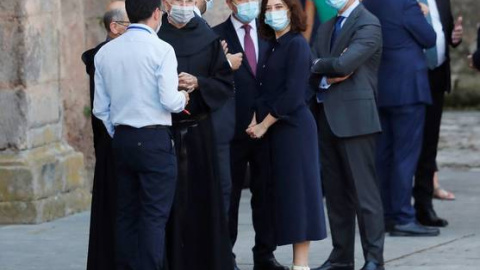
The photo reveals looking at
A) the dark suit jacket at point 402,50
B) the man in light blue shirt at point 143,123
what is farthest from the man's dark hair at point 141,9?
the dark suit jacket at point 402,50

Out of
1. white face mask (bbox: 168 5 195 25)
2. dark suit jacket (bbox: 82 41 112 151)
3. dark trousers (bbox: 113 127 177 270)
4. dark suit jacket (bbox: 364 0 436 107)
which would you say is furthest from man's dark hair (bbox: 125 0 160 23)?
dark suit jacket (bbox: 364 0 436 107)

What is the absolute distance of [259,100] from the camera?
831 centimetres

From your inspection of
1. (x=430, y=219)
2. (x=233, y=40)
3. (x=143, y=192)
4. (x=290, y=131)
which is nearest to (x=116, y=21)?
(x=233, y=40)

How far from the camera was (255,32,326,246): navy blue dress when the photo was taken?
817cm

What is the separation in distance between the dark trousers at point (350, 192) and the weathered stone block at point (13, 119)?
8.01 ft

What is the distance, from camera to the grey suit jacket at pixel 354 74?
8.30 m

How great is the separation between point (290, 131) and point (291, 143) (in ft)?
0.21

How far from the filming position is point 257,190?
8508 millimetres

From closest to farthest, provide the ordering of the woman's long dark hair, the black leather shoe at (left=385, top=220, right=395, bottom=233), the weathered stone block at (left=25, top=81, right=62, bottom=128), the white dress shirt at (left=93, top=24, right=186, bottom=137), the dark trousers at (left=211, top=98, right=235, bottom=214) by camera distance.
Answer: the white dress shirt at (left=93, top=24, right=186, bottom=137) → the dark trousers at (left=211, top=98, right=235, bottom=214) → the woman's long dark hair → the black leather shoe at (left=385, top=220, right=395, bottom=233) → the weathered stone block at (left=25, top=81, right=62, bottom=128)

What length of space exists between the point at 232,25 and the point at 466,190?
11.7 feet

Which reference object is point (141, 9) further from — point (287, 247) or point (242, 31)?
point (287, 247)

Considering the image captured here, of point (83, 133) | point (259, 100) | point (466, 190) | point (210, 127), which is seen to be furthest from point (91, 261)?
point (466, 190)

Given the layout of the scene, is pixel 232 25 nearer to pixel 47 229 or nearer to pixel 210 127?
pixel 210 127

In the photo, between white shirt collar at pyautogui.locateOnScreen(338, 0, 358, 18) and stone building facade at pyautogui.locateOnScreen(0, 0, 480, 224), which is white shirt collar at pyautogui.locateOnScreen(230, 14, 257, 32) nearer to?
white shirt collar at pyautogui.locateOnScreen(338, 0, 358, 18)
